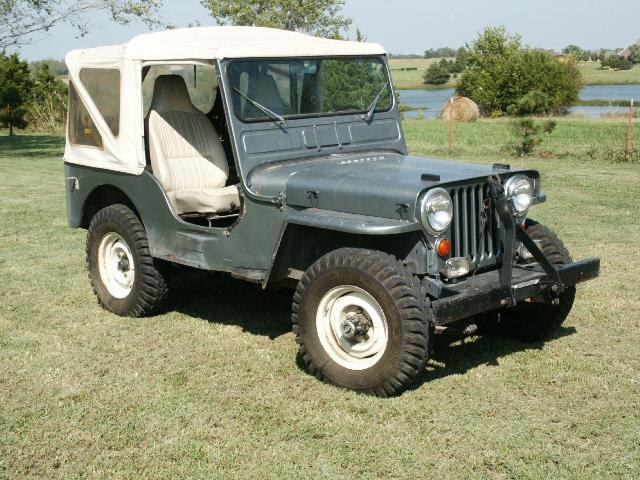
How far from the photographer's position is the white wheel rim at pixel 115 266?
6.71 m

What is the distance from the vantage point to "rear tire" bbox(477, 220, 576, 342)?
5633mm

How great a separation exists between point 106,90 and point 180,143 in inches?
27.6

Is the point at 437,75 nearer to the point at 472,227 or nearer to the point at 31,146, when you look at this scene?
the point at 31,146

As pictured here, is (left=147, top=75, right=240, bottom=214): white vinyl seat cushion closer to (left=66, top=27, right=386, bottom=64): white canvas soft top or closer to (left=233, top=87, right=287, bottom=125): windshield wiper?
(left=66, top=27, right=386, bottom=64): white canvas soft top

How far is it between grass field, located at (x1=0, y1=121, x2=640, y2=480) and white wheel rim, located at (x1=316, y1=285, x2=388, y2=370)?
219mm

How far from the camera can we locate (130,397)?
504 cm

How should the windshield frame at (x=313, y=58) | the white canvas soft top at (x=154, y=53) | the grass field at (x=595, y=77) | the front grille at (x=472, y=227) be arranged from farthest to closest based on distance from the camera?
1. the grass field at (x=595, y=77)
2. the white canvas soft top at (x=154, y=53)
3. the windshield frame at (x=313, y=58)
4. the front grille at (x=472, y=227)

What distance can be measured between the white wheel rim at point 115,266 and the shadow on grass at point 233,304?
0.46 metres

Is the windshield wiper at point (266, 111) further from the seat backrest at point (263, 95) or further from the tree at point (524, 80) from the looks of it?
the tree at point (524, 80)

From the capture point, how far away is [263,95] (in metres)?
5.90

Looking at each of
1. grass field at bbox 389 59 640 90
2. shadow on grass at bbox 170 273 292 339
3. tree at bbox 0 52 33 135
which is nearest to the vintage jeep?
shadow on grass at bbox 170 273 292 339

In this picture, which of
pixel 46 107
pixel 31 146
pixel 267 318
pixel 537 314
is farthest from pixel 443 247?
pixel 46 107

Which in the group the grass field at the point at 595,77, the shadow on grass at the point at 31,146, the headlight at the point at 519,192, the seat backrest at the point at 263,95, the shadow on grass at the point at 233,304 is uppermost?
the grass field at the point at 595,77

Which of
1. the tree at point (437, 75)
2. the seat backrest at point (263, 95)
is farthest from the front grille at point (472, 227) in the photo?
the tree at point (437, 75)
